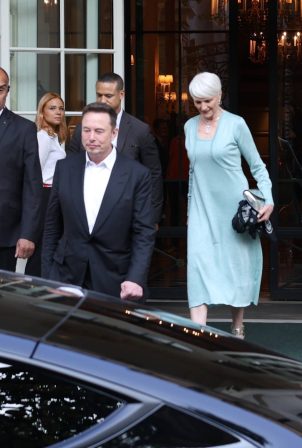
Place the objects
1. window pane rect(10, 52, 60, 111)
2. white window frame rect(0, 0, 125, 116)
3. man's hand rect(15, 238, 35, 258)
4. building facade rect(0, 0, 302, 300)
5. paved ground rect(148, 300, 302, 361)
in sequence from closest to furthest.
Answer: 1. man's hand rect(15, 238, 35, 258)
2. paved ground rect(148, 300, 302, 361)
3. white window frame rect(0, 0, 125, 116)
4. window pane rect(10, 52, 60, 111)
5. building facade rect(0, 0, 302, 300)

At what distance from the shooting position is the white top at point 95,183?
612 cm

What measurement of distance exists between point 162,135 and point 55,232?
412cm

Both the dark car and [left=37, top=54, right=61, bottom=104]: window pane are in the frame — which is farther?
[left=37, top=54, right=61, bottom=104]: window pane

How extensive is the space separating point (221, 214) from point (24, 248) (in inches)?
49.6

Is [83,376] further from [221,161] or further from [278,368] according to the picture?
[221,161]

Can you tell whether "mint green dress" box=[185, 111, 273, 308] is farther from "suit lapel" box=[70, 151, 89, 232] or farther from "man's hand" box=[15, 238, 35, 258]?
"suit lapel" box=[70, 151, 89, 232]

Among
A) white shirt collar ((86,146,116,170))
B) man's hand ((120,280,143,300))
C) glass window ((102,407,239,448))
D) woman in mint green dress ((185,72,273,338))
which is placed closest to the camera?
glass window ((102,407,239,448))

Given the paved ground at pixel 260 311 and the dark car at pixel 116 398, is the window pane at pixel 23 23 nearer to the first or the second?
the paved ground at pixel 260 311

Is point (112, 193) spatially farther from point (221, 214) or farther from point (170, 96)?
point (170, 96)

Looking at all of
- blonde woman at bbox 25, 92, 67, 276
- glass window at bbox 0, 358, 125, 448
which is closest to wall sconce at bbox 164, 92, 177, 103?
blonde woman at bbox 25, 92, 67, 276

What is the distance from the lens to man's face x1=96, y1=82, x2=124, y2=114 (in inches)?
298

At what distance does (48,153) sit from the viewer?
855 cm

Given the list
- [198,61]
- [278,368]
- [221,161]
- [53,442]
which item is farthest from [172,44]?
[53,442]

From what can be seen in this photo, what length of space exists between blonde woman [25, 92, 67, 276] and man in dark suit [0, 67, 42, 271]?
109 centimetres
